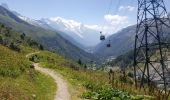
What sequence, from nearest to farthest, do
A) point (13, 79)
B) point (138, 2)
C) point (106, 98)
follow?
1. point (106, 98)
2. point (13, 79)
3. point (138, 2)

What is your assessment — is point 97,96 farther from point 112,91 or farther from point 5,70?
point 5,70

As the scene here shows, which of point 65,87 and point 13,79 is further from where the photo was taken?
point 65,87

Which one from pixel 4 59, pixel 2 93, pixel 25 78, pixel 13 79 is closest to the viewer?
pixel 2 93

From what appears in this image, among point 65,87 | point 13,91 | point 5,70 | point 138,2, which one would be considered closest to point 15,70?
point 5,70

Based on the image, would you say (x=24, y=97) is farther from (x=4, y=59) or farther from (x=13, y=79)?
(x=4, y=59)

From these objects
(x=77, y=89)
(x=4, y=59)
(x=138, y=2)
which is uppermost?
(x=138, y=2)

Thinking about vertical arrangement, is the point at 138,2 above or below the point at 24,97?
above

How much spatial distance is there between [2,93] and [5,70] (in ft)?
35.9

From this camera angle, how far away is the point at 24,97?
95.9 feet

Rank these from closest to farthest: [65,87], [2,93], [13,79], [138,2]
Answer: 1. [2,93]
2. [13,79]
3. [65,87]
4. [138,2]

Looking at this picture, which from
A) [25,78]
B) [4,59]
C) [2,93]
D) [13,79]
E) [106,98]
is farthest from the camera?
[4,59]

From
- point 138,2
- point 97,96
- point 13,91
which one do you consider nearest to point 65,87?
point 97,96

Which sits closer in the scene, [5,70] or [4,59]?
[5,70]

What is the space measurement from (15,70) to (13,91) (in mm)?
11272
